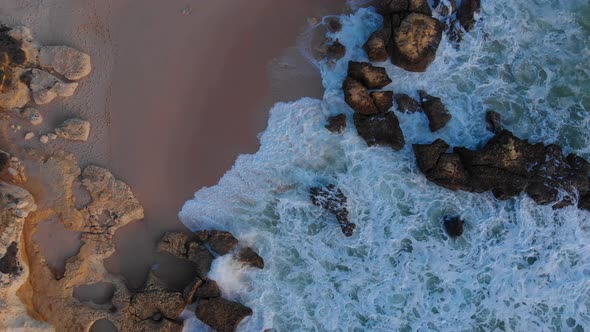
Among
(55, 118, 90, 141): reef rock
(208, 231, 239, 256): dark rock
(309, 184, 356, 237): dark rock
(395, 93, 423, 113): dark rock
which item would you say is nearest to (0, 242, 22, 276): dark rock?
(55, 118, 90, 141): reef rock

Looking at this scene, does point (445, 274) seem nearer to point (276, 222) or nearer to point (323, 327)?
point (323, 327)

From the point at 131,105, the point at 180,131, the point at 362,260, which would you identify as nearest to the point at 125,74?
the point at 131,105

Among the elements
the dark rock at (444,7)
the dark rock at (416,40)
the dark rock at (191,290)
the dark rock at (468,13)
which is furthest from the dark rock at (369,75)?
the dark rock at (191,290)

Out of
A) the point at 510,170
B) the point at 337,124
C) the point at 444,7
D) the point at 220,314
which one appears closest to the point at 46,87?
the point at 220,314

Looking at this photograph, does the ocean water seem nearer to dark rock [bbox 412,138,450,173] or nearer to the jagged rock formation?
dark rock [bbox 412,138,450,173]

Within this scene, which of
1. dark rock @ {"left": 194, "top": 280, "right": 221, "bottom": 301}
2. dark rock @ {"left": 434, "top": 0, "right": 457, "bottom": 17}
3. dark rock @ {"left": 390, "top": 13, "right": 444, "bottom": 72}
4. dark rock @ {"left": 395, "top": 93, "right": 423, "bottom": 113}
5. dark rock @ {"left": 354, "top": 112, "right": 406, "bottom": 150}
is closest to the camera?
dark rock @ {"left": 194, "top": 280, "right": 221, "bottom": 301}
